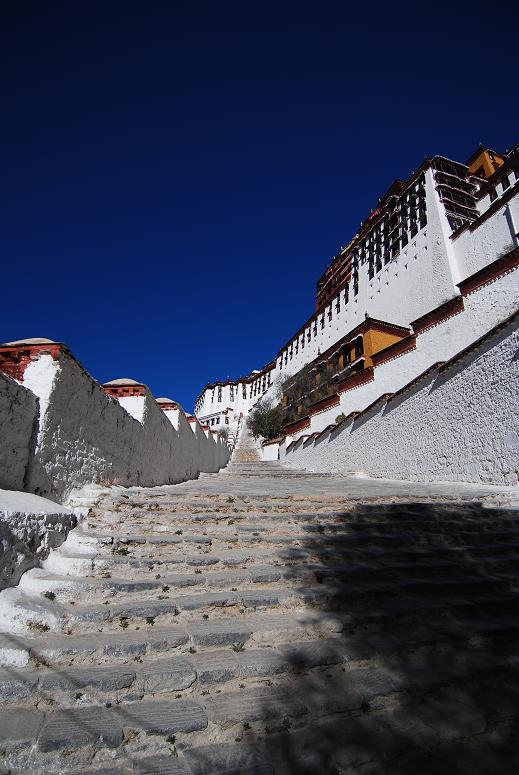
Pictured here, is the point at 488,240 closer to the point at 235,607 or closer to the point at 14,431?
the point at 235,607

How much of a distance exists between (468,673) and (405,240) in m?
31.5

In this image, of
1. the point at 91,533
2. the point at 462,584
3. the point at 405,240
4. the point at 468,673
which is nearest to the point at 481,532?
the point at 462,584

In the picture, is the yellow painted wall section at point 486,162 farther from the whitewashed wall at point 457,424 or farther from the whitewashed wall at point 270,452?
the whitewashed wall at point 457,424

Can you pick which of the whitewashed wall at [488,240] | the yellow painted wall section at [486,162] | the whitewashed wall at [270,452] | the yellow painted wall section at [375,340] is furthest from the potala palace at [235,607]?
the yellow painted wall section at [486,162]

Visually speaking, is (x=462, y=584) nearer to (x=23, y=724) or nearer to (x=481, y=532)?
(x=481, y=532)

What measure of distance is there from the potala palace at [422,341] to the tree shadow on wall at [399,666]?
4.72m

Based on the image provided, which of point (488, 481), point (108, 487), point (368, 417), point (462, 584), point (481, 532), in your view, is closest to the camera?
→ point (462, 584)

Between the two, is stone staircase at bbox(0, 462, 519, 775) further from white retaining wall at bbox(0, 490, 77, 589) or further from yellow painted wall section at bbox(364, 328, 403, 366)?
yellow painted wall section at bbox(364, 328, 403, 366)

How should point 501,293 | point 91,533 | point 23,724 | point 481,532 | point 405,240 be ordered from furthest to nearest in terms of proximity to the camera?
point 405,240 → point 501,293 → point 481,532 → point 91,533 → point 23,724

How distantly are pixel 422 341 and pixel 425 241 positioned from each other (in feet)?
54.2

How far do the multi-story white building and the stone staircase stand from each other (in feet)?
65.4

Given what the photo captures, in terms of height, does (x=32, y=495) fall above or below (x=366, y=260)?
below

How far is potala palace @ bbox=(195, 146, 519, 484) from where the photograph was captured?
8.28 meters

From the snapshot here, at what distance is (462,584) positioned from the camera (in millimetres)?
3525
